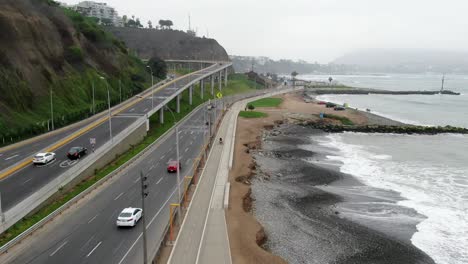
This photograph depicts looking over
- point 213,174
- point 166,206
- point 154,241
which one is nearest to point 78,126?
point 213,174

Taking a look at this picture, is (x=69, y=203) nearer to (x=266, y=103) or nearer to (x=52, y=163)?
(x=52, y=163)

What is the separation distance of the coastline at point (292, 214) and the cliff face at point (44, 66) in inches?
1184

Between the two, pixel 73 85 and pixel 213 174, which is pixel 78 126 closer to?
pixel 73 85

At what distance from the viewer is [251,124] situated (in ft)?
271

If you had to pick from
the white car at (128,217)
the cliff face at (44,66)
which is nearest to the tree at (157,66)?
the cliff face at (44,66)

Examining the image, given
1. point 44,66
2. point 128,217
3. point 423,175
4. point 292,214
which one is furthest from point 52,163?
point 423,175

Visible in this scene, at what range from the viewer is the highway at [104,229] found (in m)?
25.1

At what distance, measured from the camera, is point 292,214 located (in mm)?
36469

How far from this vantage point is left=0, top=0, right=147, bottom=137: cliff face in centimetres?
5612

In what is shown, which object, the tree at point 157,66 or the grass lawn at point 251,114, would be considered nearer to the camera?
the grass lawn at point 251,114

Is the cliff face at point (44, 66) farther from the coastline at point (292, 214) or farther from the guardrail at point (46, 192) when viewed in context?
the coastline at point (292, 214)

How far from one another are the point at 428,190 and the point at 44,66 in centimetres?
6245

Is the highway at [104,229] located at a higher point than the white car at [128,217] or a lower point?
lower

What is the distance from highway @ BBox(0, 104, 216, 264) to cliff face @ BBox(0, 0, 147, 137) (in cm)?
2121
